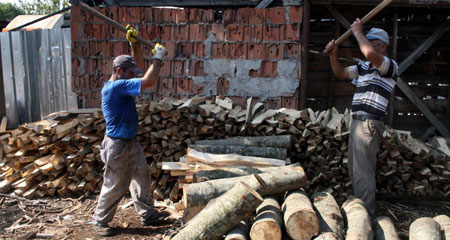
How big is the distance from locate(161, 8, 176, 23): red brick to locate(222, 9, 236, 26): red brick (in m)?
Result: 0.88

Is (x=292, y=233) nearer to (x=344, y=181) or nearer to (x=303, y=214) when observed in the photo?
(x=303, y=214)

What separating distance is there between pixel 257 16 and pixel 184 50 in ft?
4.51

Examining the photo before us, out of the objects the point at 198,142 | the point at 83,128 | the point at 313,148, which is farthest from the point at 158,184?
the point at 313,148

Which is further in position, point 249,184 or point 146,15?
point 146,15

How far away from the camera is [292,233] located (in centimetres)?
297

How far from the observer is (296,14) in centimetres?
Answer: 588

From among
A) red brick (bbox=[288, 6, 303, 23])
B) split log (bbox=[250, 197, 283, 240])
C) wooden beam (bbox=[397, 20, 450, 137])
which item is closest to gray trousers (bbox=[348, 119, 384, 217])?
split log (bbox=[250, 197, 283, 240])

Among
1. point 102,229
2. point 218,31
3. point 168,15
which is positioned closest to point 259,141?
point 102,229

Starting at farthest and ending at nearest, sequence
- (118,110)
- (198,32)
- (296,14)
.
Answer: (198,32), (296,14), (118,110)

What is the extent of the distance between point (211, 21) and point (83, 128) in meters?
2.73

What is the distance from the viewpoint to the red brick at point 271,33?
6.00m

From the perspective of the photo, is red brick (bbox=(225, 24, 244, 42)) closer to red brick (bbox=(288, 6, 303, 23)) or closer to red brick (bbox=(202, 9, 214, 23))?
red brick (bbox=(202, 9, 214, 23))

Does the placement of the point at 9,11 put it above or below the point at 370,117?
above

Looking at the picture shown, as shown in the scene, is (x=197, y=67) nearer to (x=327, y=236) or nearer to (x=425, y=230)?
(x=327, y=236)
